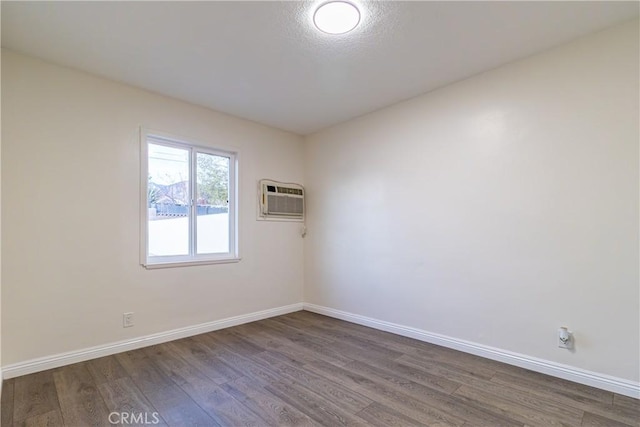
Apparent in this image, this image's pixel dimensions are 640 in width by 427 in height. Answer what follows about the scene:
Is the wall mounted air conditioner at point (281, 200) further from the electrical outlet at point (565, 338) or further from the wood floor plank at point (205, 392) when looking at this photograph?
the electrical outlet at point (565, 338)

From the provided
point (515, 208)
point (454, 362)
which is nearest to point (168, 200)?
point (454, 362)

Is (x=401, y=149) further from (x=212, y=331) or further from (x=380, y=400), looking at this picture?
(x=212, y=331)

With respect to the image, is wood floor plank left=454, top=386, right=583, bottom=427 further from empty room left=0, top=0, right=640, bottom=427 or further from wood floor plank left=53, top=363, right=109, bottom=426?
wood floor plank left=53, top=363, right=109, bottom=426

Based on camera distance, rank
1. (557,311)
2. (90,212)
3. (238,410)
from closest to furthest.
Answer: (238,410)
(557,311)
(90,212)

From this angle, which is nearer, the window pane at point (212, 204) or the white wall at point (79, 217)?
the white wall at point (79, 217)

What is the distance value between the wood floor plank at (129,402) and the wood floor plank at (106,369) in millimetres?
71

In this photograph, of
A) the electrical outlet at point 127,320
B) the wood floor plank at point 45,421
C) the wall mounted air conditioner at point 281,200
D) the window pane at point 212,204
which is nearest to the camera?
the wood floor plank at point 45,421

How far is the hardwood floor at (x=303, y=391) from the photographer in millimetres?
1781

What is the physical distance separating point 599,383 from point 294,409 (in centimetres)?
208

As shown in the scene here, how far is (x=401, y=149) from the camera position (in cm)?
326

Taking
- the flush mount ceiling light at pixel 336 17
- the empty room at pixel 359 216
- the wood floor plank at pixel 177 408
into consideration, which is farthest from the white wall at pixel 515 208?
the wood floor plank at pixel 177 408

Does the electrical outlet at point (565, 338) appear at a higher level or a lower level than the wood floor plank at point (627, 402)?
higher

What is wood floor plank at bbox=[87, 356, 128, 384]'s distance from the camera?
2232 millimetres

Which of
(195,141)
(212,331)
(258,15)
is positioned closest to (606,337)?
(258,15)
